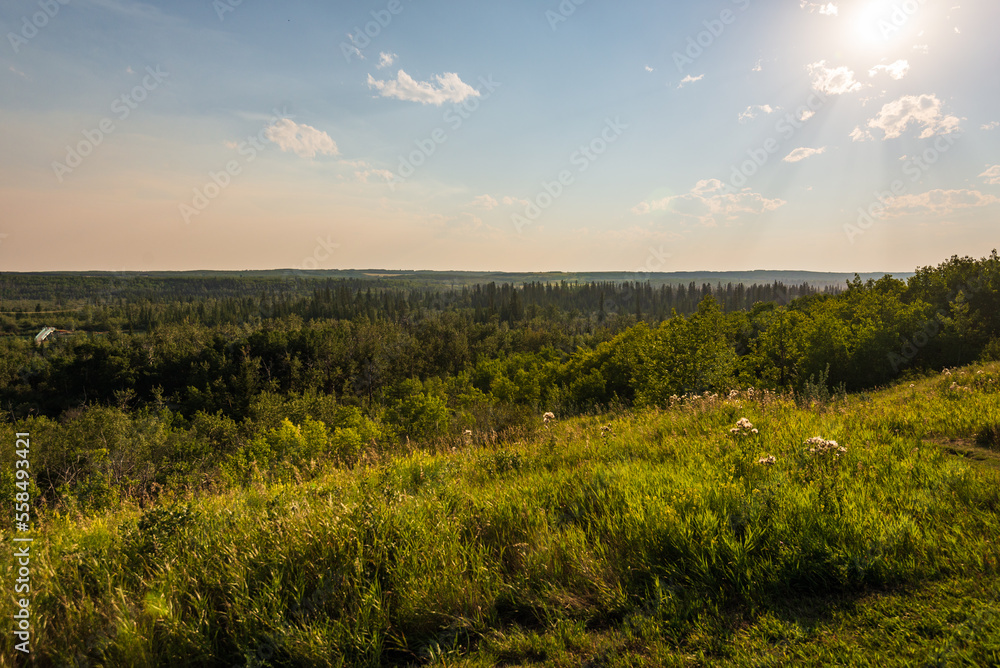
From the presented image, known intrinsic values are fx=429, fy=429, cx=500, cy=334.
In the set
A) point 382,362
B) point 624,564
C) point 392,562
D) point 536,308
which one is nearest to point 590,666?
point 624,564

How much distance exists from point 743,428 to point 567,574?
3842mm

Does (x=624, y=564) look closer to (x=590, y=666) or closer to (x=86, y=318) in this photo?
(x=590, y=666)

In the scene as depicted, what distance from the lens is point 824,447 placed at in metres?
4.87

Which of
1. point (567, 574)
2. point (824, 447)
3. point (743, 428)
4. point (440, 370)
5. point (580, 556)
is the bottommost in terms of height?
point (440, 370)

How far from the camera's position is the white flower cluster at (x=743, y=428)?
584 cm

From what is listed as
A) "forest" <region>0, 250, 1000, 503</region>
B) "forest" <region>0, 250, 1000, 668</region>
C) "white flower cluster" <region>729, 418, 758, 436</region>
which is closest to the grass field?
"forest" <region>0, 250, 1000, 668</region>

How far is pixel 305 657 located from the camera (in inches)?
113

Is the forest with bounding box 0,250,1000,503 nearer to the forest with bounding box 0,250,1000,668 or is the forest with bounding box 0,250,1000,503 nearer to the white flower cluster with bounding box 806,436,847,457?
the forest with bounding box 0,250,1000,668

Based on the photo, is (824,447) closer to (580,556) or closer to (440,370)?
(580,556)

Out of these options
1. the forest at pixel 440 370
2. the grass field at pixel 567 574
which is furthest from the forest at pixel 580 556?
the forest at pixel 440 370

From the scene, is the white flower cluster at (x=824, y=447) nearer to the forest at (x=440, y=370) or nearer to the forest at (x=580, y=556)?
the forest at (x=580, y=556)

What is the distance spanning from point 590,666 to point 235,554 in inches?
116

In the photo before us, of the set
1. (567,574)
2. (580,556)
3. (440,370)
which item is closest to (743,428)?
(580,556)

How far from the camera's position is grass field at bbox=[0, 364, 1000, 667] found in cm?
277
